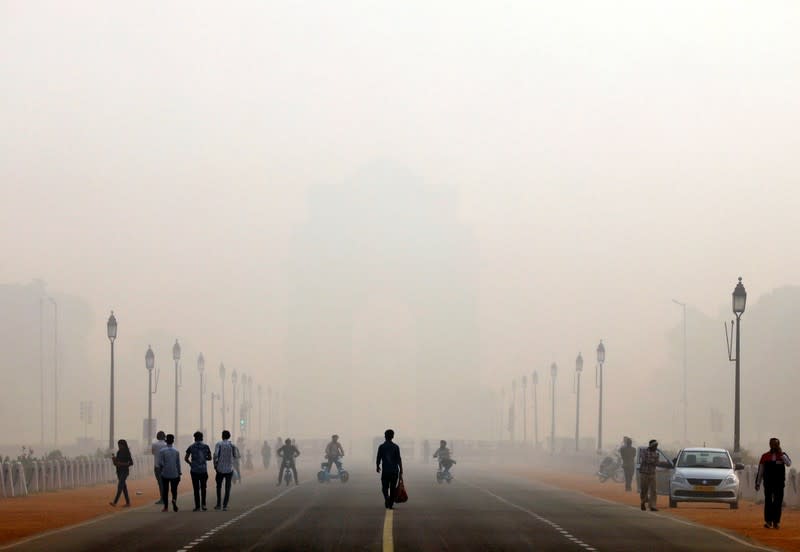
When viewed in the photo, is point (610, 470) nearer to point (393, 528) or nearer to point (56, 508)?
point (56, 508)

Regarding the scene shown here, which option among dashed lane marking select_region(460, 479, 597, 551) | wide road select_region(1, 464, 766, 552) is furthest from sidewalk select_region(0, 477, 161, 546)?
dashed lane marking select_region(460, 479, 597, 551)

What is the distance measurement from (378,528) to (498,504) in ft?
48.4

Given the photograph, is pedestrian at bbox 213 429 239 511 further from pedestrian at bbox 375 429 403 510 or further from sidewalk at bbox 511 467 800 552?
sidewalk at bbox 511 467 800 552

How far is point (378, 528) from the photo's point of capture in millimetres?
35719

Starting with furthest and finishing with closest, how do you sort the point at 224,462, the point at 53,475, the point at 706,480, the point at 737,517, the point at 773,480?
1. the point at 53,475
2. the point at 706,480
3. the point at 224,462
4. the point at 737,517
5. the point at 773,480

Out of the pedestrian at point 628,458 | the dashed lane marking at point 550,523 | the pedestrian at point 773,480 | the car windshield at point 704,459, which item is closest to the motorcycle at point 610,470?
the pedestrian at point 628,458

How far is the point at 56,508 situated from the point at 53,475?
15210 millimetres

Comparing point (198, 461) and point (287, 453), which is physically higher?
point (198, 461)

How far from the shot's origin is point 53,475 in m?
62.7

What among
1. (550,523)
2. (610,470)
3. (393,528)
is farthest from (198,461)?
(610,470)

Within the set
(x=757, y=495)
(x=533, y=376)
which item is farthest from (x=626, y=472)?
(x=533, y=376)

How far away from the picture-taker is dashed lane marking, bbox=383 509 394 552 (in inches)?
1166

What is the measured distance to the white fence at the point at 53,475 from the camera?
183 feet

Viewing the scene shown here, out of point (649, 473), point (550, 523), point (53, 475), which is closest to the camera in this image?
point (550, 523)
